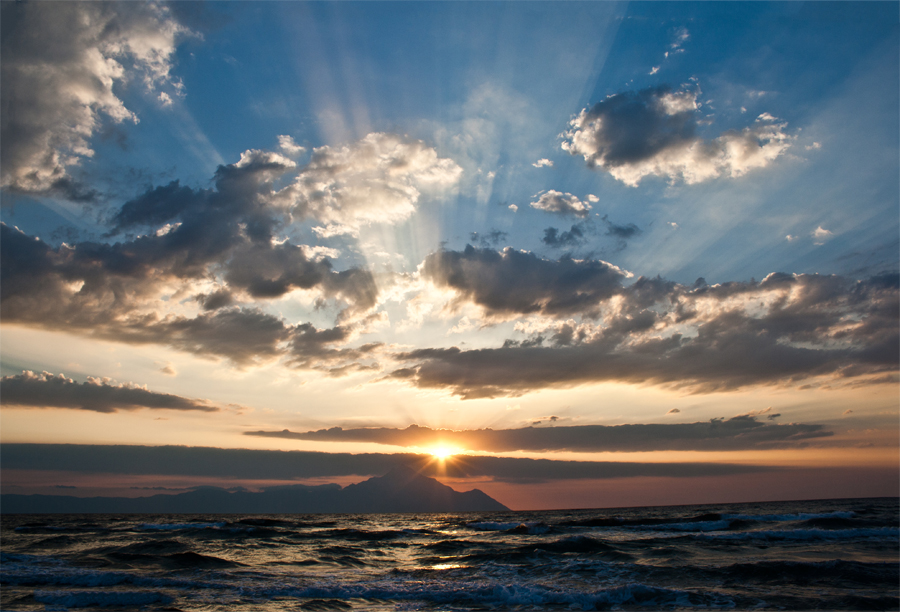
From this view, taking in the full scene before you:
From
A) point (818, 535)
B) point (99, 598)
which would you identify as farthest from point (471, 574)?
point (818, 535)

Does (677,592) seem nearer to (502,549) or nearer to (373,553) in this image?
(502,549)

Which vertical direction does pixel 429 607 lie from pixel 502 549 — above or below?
above

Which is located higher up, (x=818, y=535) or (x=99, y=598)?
(x=99, y=598)

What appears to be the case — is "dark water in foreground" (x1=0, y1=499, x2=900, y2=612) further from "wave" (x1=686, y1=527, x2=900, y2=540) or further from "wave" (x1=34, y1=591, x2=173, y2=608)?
"wave" (x1=686, y1=527, x2=900, y2=540)

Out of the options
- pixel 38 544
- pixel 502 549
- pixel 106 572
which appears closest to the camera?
pixel 106 572

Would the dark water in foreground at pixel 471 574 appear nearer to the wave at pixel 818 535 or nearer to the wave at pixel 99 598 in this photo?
the wave at pixel 99 598

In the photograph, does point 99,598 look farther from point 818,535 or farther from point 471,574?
point 818,535

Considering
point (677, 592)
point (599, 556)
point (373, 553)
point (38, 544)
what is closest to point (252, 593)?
point (373, 553)

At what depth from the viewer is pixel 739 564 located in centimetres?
2630

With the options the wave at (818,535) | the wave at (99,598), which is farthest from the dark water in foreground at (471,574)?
the wave at (818,535)

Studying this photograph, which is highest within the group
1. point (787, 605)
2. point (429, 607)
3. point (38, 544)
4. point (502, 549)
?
point (787, 605)

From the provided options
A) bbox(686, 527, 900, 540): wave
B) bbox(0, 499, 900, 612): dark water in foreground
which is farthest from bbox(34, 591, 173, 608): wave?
bbox(686, 527, 900, 540): wave

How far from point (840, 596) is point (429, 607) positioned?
17.6 metres

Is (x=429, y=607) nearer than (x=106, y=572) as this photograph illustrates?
Yes
